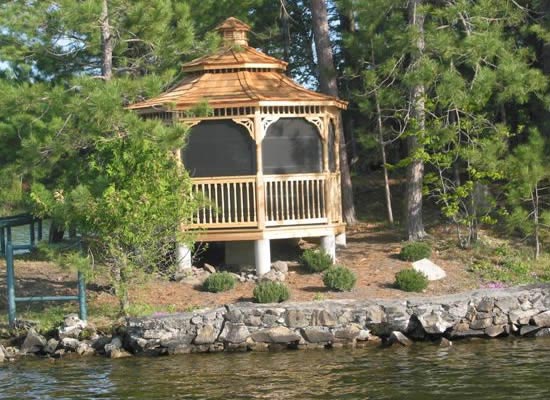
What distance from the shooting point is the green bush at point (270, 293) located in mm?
18203

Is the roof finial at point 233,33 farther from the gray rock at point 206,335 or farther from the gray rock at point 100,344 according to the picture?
the gray rock at point 100,344

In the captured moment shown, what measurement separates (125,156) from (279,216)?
14.0ft

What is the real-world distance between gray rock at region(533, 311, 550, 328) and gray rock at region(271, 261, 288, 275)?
16.9 feet

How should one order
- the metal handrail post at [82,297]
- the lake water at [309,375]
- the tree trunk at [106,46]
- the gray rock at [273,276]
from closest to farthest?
1. the lake water at [309,375]
2. the metal handrail post at [82,297]
3. the gray rock at [273,276]
4. the tree trunk at [106,46]

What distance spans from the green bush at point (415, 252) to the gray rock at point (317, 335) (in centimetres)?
458

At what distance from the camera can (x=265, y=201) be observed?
2070cm

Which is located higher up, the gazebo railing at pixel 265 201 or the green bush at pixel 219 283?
the gazebo railing at pixel 265 201

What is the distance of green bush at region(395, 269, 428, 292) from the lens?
63.0 ft

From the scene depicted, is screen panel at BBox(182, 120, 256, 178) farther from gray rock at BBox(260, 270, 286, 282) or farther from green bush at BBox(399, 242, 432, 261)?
green bush at BBox(399, 242, 432, 261)

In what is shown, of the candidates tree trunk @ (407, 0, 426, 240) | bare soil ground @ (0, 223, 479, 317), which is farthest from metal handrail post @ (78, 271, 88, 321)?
tree trunk @ (407, 0, 426, 240)

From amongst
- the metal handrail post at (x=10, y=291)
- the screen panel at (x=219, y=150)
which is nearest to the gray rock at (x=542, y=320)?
the screen panel at (x=219, y=150)

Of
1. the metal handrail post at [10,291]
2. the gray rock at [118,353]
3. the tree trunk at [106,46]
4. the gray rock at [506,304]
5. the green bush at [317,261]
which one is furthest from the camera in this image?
the green bush at [317,261]

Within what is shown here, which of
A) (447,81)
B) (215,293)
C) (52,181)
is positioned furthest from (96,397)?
(447,81)

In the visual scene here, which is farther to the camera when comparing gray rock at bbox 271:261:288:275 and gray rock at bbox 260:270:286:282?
gray rock at bbox 271:261:288:275
